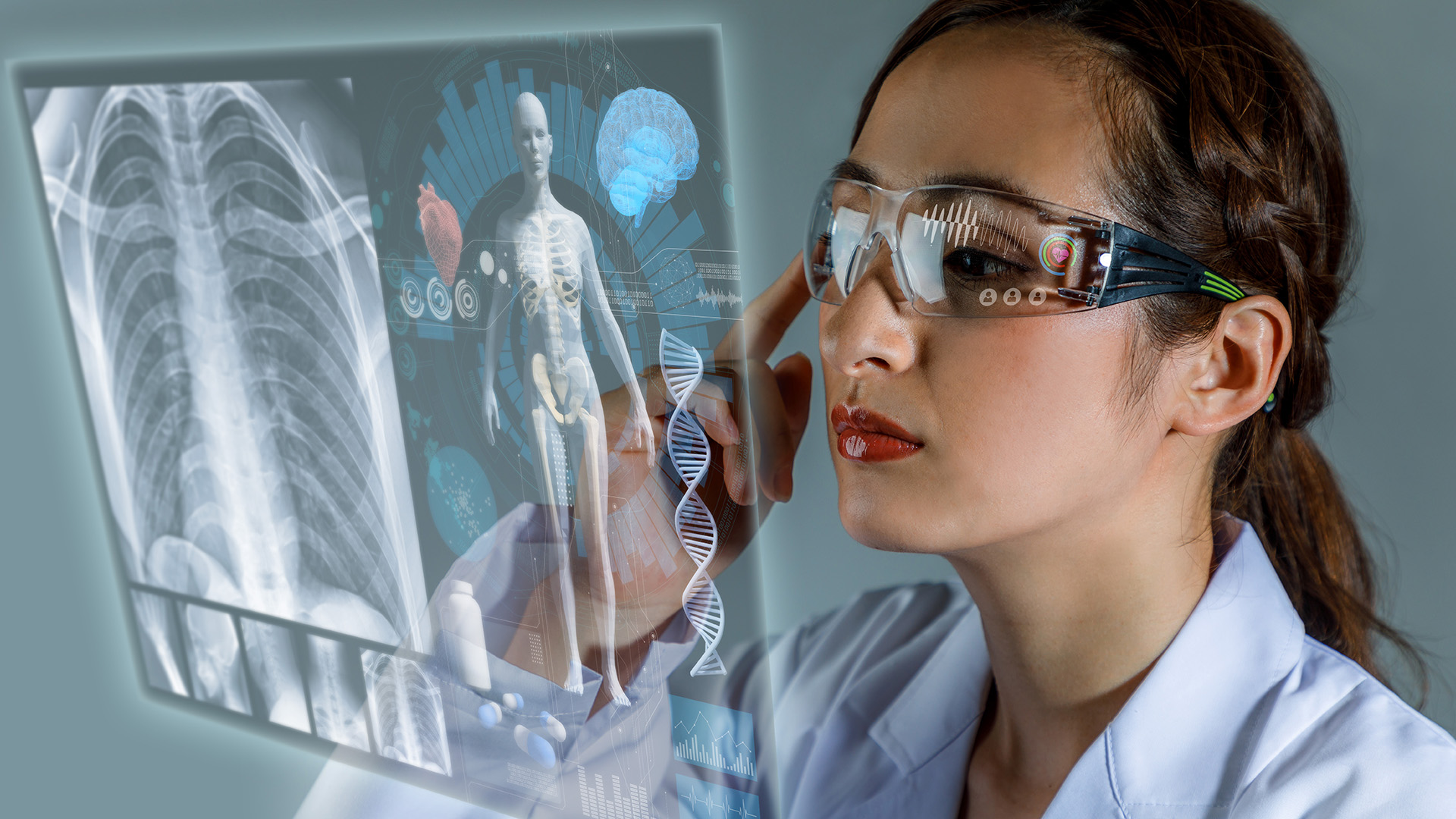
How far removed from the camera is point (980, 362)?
0.59 metres

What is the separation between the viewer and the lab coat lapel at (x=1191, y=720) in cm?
68

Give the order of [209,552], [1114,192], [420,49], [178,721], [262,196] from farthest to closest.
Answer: [178,721] → [209,552] → [262,196] → [420,49] → [1114,192]

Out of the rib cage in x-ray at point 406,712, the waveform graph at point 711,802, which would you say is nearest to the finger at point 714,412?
the waveform graph at point 711,802

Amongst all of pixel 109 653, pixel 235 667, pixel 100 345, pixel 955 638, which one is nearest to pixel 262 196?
pixel 100 345

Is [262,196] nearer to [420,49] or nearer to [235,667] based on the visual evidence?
[420,49]

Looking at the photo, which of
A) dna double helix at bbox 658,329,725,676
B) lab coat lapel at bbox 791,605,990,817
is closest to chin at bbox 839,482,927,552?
dna double helix at bbox 658,329,725,676

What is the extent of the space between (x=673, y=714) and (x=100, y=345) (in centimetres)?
70

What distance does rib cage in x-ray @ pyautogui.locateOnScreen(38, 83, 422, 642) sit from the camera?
2.72ft

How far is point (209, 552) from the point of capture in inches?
39.4

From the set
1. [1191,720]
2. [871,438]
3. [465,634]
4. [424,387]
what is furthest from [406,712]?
A: [1191,720]

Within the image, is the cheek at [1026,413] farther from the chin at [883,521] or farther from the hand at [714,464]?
the hand at [714,464]

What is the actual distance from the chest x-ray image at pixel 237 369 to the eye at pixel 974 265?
450mm

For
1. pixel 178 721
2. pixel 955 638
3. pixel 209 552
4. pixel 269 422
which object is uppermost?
pixel 269 422

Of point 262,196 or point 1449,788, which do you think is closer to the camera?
point 1449,788
